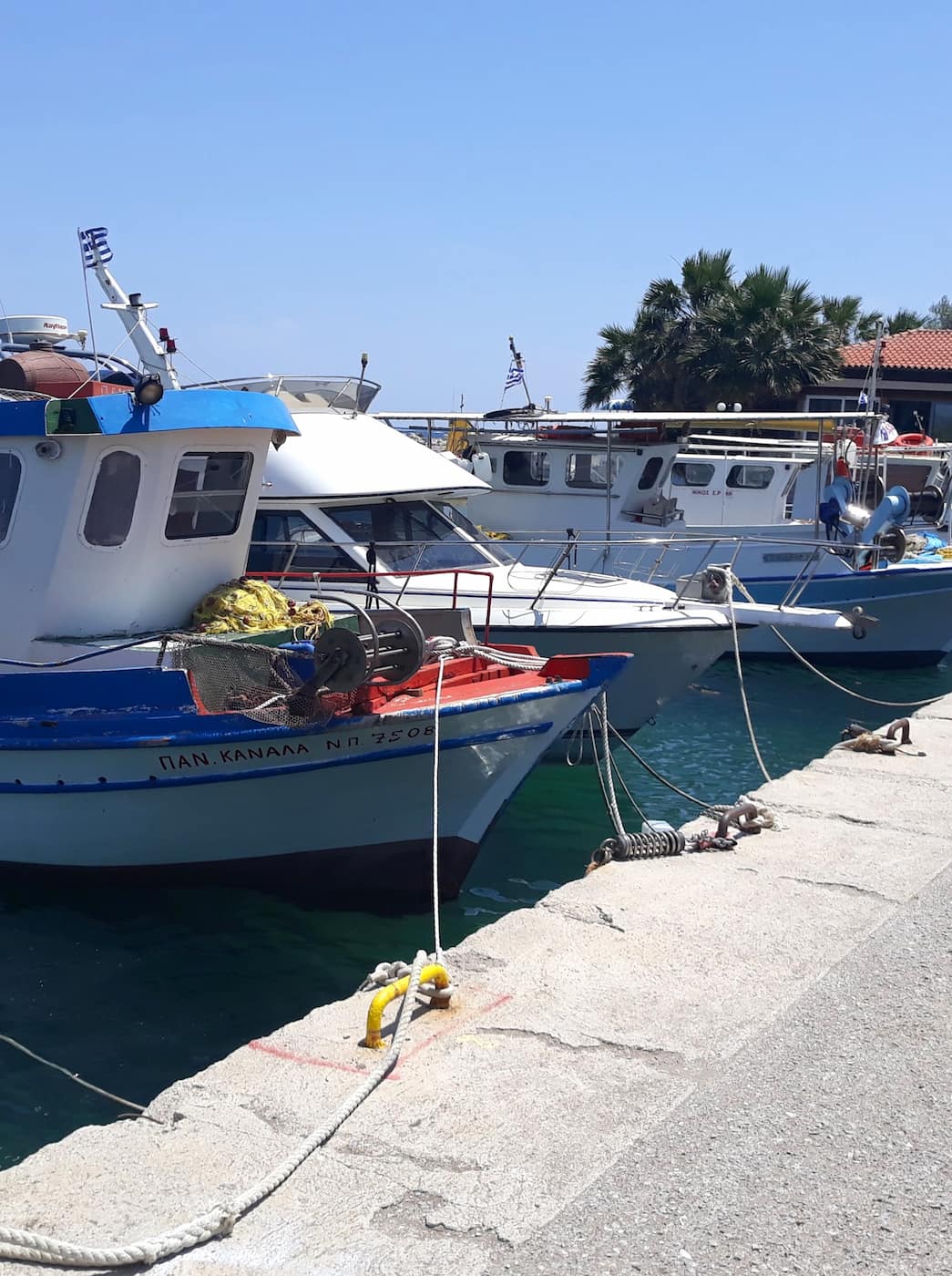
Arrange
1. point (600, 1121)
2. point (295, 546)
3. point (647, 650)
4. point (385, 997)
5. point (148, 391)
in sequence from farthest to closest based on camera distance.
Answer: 1. point (295, 546)
2. point (647, 650)
3. point (148, 391)
4. point (385, 997)
5. point (600, 1121)

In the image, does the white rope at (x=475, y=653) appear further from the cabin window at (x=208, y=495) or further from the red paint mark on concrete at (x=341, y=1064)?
the red paint mark on concrete at (x=341, y=1064)

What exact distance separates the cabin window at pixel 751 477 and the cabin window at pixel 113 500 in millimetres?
12349

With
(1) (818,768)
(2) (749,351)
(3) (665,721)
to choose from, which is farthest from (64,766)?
(2) (749,351)

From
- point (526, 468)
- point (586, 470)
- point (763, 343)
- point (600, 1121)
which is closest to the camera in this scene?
point (600, 1121)

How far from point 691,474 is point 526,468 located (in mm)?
2618

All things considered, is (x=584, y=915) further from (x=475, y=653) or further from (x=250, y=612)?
(x=250, y=612)

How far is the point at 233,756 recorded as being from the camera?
24.0 ft

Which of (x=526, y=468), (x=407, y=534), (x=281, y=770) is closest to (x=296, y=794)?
(x=281, y=770)

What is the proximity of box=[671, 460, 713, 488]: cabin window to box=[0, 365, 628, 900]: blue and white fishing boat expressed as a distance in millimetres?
11113

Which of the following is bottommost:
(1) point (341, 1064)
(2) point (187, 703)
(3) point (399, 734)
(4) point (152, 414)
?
(1) point (341, 1064)

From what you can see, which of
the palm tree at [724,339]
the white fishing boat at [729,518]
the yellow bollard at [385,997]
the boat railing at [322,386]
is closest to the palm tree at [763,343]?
the palm tree at [724,339]

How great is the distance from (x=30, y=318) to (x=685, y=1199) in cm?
844

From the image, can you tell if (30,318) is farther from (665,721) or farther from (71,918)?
(665,721)

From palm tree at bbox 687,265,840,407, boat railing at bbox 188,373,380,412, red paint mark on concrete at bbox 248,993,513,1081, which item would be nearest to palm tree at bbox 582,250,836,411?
palm tree at bbox 687,265,840,407
